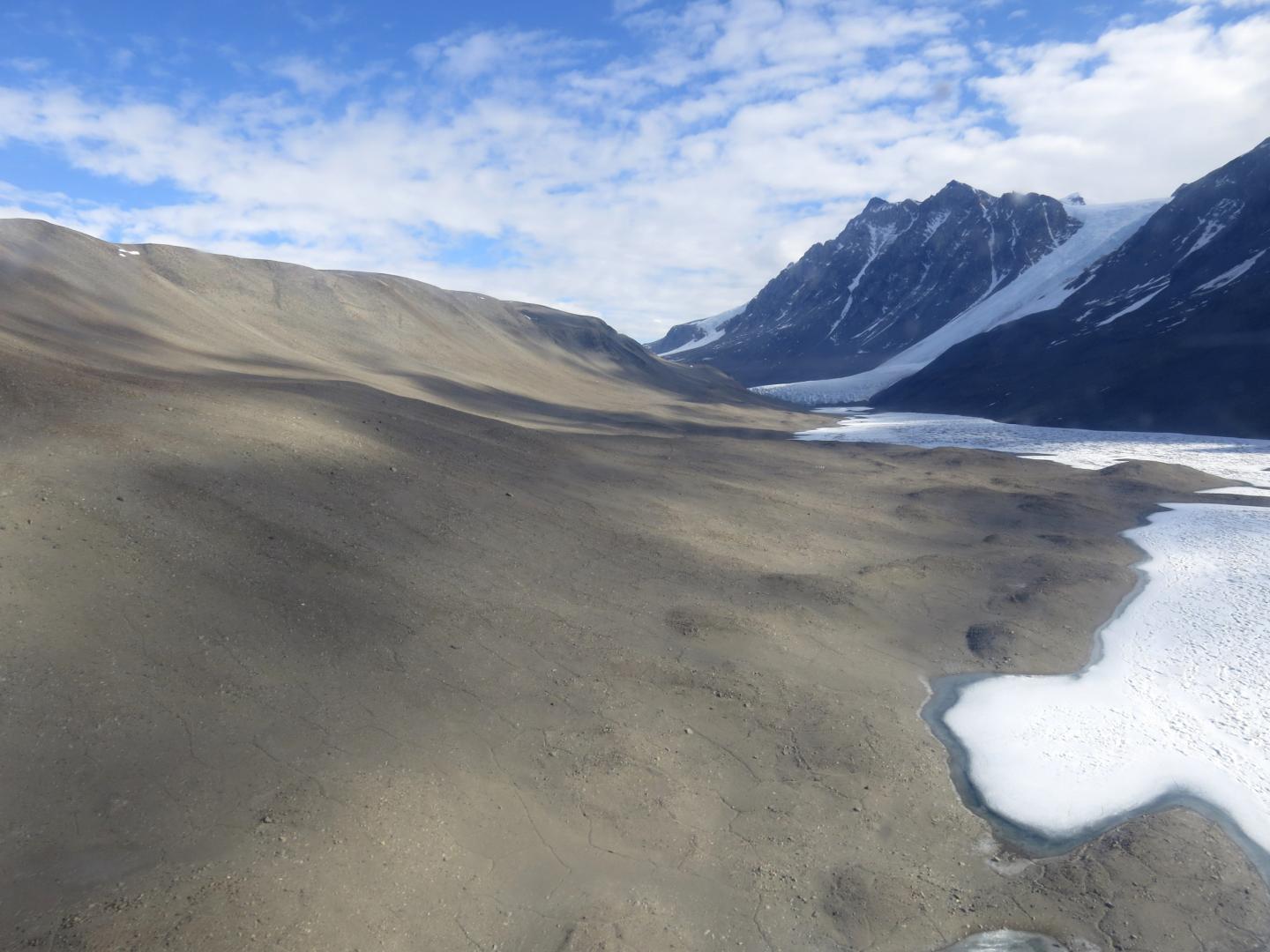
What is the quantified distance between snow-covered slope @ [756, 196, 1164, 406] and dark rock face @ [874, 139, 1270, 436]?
12522 mm

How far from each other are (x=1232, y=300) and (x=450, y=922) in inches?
3673

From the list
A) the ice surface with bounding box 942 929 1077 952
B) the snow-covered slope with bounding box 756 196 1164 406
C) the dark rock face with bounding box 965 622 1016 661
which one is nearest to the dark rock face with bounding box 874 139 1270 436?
the snow-covered slope with bounding box 756 196 1164 406

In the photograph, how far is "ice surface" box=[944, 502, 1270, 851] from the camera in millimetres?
12422

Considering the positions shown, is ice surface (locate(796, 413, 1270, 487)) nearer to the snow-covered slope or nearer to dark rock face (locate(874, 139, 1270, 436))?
dark rock face (locate(874, 139, 1270, 436))

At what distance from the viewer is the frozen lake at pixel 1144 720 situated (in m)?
12.3

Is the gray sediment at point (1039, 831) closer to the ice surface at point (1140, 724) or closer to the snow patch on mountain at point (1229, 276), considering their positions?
the ice surface at point (1140, 724)

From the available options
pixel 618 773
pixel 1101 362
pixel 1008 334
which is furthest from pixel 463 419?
pixel 1008 334

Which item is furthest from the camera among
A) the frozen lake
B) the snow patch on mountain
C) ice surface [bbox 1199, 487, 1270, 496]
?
the snow patch on mountain

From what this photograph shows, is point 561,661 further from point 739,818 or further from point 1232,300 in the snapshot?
point 1232,300

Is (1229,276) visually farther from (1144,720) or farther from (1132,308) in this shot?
(1144,720)

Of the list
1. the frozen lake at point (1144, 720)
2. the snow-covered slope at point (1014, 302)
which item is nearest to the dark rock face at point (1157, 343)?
the snow-covered slope at point (1014, 302)

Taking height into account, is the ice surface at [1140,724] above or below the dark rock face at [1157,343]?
below

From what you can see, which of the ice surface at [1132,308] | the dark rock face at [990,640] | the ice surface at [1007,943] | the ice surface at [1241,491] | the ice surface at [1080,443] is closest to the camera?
the ice surface at [1007,943]

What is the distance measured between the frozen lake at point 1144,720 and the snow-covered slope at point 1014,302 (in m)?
103
